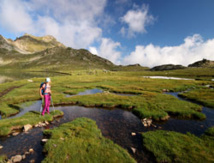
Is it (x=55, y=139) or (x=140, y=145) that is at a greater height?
(x=55, y=139)

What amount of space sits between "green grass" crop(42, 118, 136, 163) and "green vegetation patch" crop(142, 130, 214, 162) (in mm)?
3027

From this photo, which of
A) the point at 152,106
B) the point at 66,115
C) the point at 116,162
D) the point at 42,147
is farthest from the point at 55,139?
the point at 152,106

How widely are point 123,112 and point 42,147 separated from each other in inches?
561

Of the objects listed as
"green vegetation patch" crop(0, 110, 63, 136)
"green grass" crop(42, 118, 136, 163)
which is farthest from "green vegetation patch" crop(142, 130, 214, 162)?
"green vegetation patch" crop(0, 110, 63, 136)

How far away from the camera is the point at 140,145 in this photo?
1233cm

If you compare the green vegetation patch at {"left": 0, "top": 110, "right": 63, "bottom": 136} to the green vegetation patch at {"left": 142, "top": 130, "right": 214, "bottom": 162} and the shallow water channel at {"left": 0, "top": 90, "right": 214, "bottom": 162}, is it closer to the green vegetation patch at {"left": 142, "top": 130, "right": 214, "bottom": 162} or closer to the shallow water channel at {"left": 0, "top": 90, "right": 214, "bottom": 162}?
the shallow water channel at {"left": 0, "top": 90, "right": 214, "bottom": 162}

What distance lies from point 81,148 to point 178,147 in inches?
376

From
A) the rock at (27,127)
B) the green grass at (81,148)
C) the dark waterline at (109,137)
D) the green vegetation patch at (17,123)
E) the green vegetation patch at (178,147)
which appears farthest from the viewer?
the rock at (27,127)

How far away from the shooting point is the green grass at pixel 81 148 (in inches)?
395

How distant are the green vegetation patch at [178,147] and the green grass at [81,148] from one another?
9.93ft

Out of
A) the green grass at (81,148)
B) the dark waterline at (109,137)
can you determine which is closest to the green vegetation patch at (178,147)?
the dark waterline at (109,137)

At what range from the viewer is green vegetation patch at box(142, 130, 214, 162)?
10.2 meters

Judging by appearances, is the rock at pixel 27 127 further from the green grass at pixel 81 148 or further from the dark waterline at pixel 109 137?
the green grass at pixel 81 148

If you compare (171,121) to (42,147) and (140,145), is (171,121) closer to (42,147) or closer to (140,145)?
(140,145)
